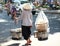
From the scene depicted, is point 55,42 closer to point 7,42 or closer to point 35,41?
point 35,41

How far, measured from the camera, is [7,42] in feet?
38.7

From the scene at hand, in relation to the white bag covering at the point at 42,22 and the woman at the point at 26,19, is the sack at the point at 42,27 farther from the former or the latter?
the woman at the point at 26,19

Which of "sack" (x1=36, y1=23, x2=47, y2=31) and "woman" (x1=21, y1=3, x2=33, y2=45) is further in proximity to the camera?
"sack" (x1=36, y1=23, x2=47, y2=31)

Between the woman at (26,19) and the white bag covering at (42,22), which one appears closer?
the woman at (26,19)

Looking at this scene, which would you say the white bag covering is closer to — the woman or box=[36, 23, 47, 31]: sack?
box=[36, 23, 47, 31]: sack

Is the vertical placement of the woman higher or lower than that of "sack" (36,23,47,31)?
higher

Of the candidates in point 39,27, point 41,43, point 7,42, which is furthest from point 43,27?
point 7,42

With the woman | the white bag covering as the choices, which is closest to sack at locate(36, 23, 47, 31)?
the white bag covering

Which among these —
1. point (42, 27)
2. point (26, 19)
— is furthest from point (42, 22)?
point (26, 19)

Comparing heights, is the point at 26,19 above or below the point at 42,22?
above

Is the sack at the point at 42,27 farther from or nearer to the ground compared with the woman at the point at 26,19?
nearer to the ground

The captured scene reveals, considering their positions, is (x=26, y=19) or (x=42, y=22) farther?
(x=42, y=22)

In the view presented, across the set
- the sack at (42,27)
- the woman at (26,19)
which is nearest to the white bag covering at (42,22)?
the sack at (42,27)

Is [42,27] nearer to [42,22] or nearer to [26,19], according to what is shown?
[42,22]
